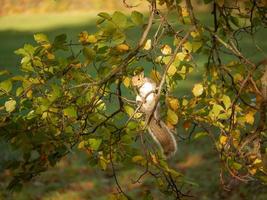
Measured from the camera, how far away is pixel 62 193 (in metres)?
6.04

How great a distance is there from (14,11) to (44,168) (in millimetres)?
16213

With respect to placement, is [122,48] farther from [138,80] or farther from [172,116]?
[172,116]

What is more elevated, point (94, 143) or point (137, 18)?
point (137, 18)

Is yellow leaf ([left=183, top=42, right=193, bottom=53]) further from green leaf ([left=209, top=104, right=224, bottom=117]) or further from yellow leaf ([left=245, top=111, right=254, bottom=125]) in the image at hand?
yellow leaf ([left=245, top=111, right=254, bottom=125])

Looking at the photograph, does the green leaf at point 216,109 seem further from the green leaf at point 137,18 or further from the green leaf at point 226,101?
the green leaf at point 137,18

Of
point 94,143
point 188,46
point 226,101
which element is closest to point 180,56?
point 188,46

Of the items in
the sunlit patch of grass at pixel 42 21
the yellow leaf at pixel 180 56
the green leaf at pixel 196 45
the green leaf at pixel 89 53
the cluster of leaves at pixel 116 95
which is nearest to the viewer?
the cluster of leaves at pixel 116 95

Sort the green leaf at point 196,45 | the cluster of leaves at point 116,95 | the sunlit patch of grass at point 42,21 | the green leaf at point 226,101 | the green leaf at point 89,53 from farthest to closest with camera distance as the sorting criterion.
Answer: the sunlit patch of grass at point 42,21 < the green leaf at point 226,101 < the green leaf at point 196,45 < the green leaf at point 89,53 < the cluster of leaves at point 116,95

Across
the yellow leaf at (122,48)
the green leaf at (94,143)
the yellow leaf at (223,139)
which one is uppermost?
the yellow leaf at (122,48)

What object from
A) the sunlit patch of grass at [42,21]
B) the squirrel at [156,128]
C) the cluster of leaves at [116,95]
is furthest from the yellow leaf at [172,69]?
the sunlit patch of grass at [42,21]

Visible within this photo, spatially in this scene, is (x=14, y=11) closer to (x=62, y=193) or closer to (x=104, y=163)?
(x=62, y=193)

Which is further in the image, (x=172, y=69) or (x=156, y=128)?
(x=156, y=128)

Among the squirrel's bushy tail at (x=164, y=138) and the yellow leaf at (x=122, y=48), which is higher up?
the yellow leaf at (x=122, y=48)

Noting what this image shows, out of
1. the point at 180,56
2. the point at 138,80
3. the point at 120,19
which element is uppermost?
the point at 120,19
